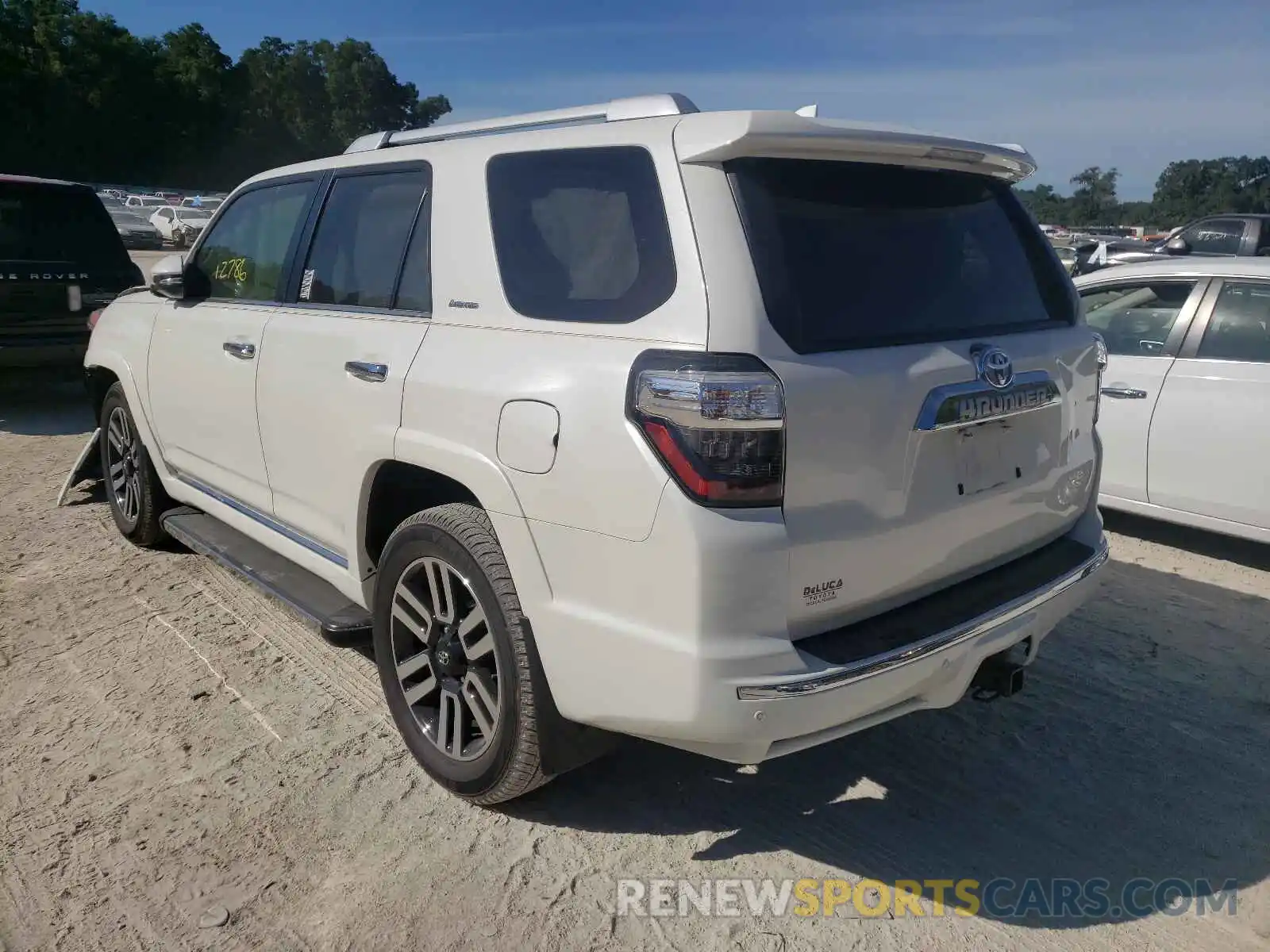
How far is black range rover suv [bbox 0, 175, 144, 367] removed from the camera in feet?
26.9

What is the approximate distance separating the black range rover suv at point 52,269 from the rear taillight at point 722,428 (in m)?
7.89

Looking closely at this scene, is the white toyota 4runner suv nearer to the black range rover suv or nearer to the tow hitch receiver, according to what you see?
the tow hitch receiver

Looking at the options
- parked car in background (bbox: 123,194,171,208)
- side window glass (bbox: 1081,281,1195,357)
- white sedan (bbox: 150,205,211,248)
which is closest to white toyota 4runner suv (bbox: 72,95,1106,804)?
side window glass (bbox: 1081,281,1195,357)

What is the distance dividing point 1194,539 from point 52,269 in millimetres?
8849

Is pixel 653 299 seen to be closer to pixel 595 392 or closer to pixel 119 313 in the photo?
pixel 595 392

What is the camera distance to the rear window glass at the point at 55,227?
329 inches

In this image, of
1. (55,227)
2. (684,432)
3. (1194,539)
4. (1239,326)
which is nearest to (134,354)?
(684,432)

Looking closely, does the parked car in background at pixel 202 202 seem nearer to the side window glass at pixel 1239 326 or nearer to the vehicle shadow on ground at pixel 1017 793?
the side window glass at pixel 1239 326

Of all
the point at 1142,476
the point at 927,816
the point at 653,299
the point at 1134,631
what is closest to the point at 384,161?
the point at 653,299

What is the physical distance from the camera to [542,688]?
2.65 meters

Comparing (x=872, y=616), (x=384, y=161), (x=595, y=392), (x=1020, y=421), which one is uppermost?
(x=384, y=161)

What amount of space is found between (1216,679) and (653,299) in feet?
9.97

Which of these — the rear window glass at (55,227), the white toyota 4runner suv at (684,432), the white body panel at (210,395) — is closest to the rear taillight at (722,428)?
the white toyota 4runner suv at (684,432)

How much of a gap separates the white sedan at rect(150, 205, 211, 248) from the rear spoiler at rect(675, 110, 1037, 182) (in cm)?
3002
